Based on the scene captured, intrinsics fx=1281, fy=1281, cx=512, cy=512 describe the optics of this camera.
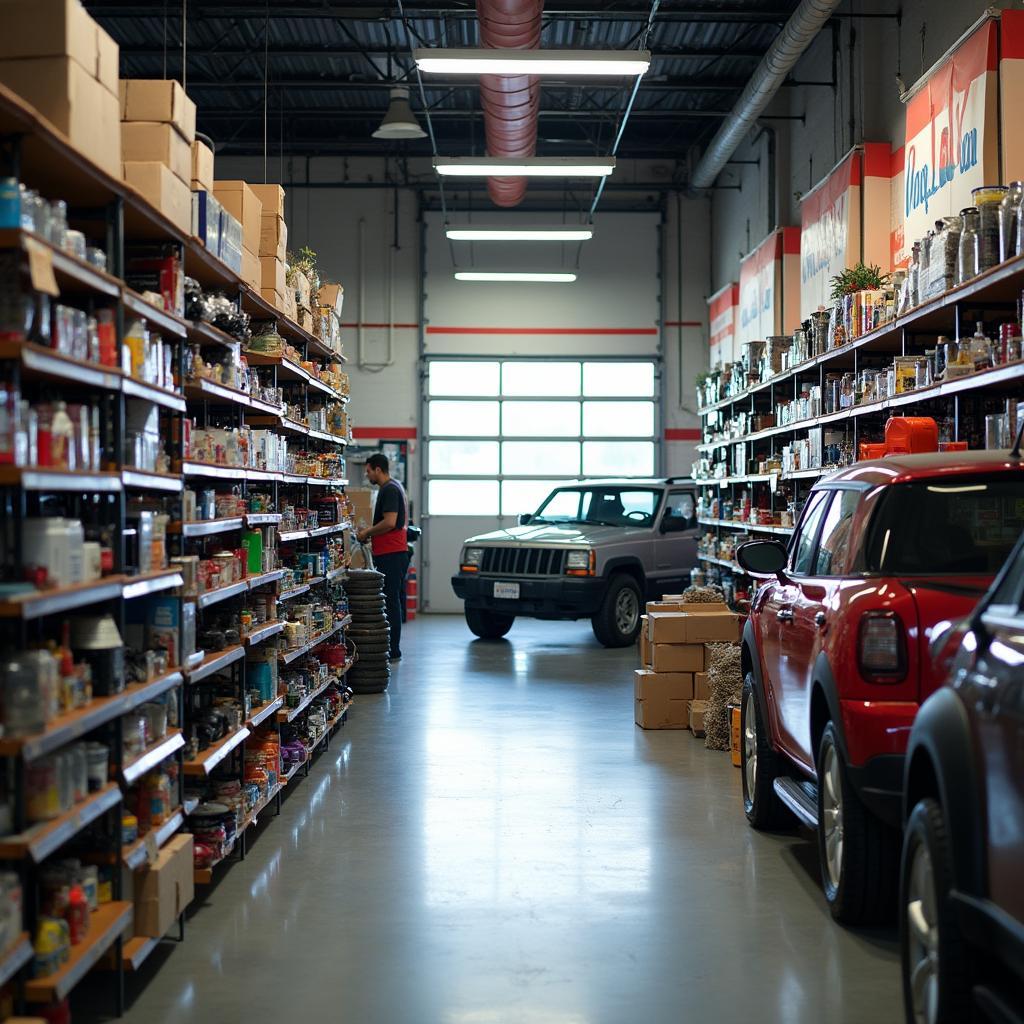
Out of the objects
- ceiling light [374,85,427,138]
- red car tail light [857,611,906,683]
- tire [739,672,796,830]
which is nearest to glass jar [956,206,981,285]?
tire [739,672,796,830]

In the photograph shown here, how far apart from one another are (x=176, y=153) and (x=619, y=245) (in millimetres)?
14639

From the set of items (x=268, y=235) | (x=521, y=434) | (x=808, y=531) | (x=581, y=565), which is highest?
(x=268, y=235)

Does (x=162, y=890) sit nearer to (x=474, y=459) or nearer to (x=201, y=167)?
(x=201, y=167)

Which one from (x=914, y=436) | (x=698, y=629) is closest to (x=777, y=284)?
(x=698, y=629)

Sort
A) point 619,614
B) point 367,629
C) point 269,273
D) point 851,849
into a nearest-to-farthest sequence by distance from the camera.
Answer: point 851,849
point 269,273
point 367,629
point 619,614

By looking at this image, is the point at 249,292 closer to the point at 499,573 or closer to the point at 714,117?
the point at 499,573

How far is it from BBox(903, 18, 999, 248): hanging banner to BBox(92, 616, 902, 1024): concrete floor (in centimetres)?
368

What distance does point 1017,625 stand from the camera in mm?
2607

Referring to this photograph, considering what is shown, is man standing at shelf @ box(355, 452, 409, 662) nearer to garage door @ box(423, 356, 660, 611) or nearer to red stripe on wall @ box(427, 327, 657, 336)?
garage door @ box(423, 356, 660, 611)

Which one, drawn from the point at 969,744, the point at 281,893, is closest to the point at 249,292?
the point at 281,893

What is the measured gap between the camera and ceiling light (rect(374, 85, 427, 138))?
12.8 meters

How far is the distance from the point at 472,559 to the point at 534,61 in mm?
6176

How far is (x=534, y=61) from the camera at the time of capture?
27.3ft

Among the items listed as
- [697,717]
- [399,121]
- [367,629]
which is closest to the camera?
[697,717]
